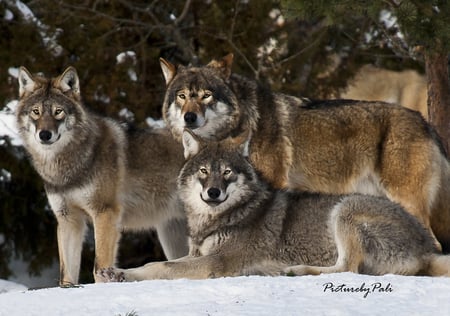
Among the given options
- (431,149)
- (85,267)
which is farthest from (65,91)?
(85,267)

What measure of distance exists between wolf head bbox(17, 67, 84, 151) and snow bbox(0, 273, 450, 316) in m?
2.98

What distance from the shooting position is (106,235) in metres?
8.79

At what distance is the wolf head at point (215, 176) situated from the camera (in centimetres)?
747

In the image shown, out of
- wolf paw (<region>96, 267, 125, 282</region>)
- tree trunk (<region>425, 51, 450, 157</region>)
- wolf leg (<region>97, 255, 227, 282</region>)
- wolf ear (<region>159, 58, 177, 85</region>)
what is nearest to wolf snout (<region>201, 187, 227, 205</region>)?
wolf leg (<region>97, 255, 227, 282</region>)

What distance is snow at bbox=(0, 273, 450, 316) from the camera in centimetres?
516

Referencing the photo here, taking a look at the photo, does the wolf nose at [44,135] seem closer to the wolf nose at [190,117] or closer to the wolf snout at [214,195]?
the wolf nose at [190,117]

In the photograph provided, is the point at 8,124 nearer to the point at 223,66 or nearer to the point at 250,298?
the point at 223,66

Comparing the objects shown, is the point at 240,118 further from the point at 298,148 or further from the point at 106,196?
the point at 106,196

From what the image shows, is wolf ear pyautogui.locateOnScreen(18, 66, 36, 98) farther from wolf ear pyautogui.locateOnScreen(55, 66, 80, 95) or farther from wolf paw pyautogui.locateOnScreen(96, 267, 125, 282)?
wolf paw pyautogui.locateOnScreen(96, 267, 125, 282)

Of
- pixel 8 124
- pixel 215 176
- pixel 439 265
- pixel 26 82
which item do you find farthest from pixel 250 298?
pixel 8 124

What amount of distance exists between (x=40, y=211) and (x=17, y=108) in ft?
15.8

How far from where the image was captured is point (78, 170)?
29.1ft

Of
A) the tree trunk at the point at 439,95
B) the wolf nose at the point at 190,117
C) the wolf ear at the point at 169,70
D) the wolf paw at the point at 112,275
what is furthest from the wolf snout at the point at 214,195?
the tree trunk at the point at 439,95

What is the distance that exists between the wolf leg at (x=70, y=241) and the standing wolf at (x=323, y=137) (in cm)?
131
